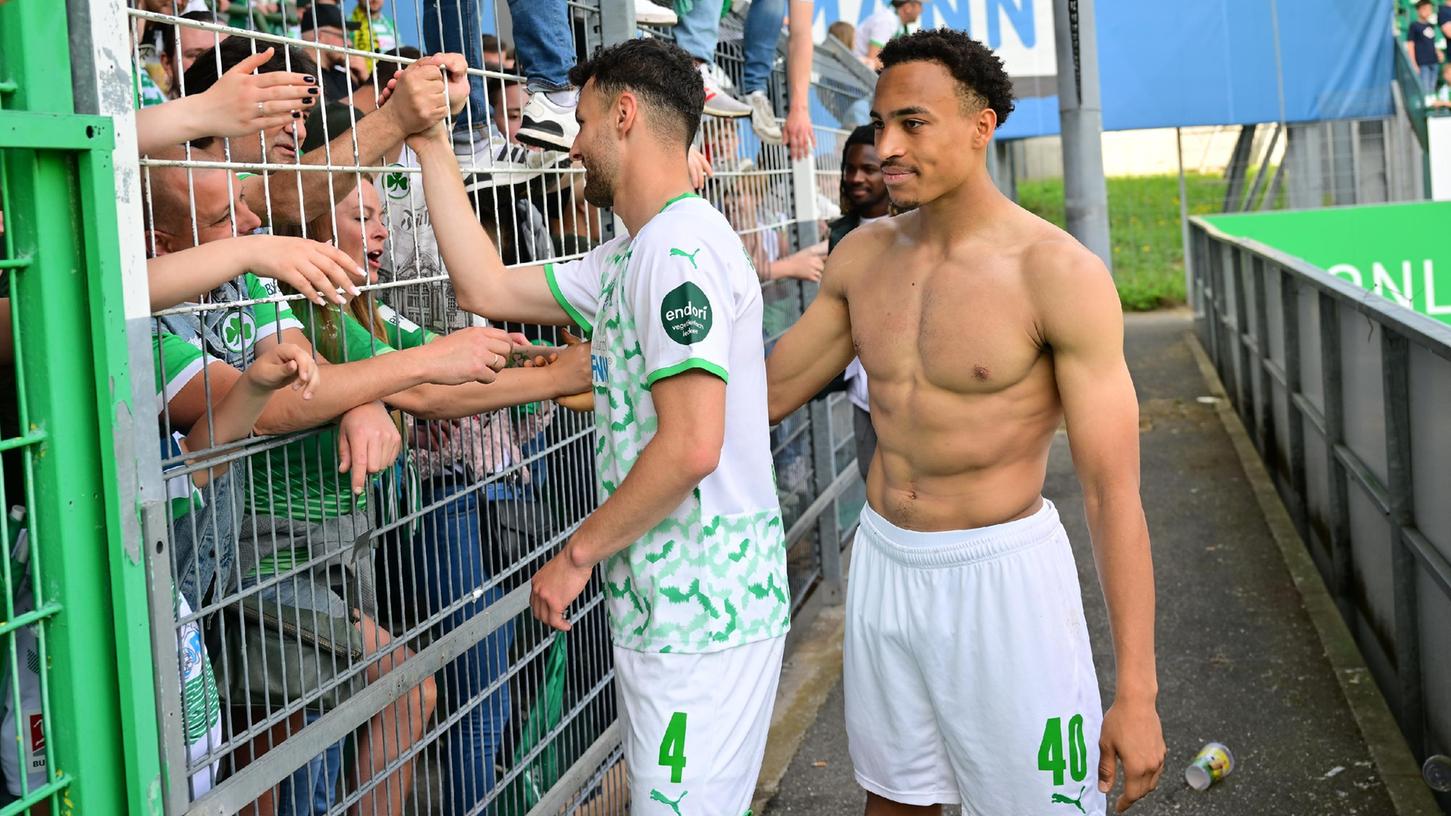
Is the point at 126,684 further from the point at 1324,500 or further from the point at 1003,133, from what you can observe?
the point at 1003,133

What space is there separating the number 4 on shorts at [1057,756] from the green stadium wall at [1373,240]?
40.0 ft

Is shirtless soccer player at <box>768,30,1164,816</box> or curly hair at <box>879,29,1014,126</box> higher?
curly hair at <box>879,29,1014,126</box>

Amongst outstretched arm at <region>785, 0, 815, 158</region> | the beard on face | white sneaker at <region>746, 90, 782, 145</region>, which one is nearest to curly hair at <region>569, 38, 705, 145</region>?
the beard on face

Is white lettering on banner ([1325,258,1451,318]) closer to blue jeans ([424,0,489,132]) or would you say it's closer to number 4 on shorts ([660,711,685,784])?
blue jeans ([424,0,489,132])

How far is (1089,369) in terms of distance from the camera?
297cm

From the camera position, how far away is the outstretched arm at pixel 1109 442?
296 centimetres

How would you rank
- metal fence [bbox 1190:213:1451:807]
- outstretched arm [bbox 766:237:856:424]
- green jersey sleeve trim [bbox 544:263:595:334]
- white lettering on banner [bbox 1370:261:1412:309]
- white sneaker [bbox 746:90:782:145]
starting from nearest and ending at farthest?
green jersey sleeve trim [bbox 544:263:595:334] → outstretched arm [bbox 766:237:856:424] → metal fence [bbox 1190:213:1451:807] → white sneaker [bbox 746:90:782:145] → white lettering on banner [bbox 1370:261:1412:309]

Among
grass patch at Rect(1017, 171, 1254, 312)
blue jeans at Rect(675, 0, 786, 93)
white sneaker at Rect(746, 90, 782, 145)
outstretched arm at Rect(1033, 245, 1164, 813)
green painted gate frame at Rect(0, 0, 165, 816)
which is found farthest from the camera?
grass patch at Rect(1017, 171, 1254, 312)

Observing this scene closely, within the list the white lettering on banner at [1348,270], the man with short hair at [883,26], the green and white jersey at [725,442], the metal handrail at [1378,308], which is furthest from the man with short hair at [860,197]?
the white lettering on banner at [1348,270]

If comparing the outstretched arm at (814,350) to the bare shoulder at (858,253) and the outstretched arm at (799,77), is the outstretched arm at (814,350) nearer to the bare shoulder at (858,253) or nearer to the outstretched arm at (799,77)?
the bare shoulder at (858,253)

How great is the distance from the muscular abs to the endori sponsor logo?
2.10 ft

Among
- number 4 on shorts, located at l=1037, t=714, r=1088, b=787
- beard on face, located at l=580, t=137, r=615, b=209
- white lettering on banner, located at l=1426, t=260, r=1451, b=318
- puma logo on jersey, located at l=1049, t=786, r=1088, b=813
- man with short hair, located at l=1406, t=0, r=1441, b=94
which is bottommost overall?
puma logo on jersey, located at l=1049, t=786, r=1088, b=813

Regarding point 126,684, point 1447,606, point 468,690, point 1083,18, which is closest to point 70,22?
point 126,684

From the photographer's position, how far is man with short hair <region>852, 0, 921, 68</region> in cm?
1120
